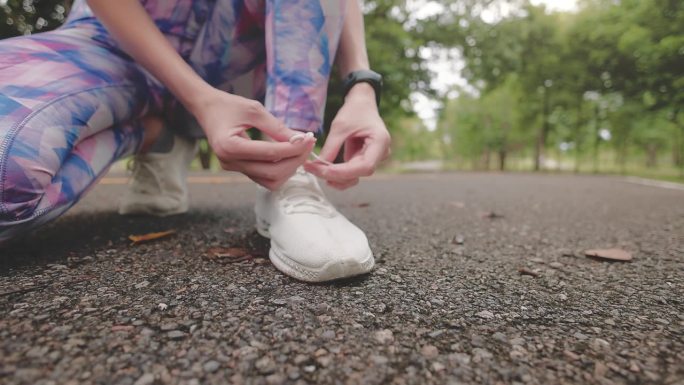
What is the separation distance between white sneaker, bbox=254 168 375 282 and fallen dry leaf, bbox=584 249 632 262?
2.27ft

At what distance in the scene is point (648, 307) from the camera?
0.68m

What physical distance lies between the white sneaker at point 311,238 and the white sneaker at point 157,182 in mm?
661

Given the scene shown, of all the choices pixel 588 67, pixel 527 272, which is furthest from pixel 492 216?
pixel 588 67

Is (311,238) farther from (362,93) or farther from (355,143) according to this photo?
(362,93)

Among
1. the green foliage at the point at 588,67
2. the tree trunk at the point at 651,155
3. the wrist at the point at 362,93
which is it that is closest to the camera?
the wrist at the point at 362,93

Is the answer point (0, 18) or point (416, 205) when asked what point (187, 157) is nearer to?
point (0, 18)

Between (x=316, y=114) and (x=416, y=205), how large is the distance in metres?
1.39

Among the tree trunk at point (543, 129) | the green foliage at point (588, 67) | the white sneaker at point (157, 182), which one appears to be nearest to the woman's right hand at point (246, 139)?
the white sneaker at point (157, 182)

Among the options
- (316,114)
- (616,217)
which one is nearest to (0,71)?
(316,114)

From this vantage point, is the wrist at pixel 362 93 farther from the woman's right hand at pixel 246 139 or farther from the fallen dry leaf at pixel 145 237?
the fallen dry leaf at pixel 145 237

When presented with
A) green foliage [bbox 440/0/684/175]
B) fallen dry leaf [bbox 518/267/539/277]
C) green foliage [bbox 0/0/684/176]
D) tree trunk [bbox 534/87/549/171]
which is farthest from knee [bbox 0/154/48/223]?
tree trunk [bbox 534/87/549/171]

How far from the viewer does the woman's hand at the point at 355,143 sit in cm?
86

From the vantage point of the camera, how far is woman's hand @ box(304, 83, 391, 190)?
2.82 ft

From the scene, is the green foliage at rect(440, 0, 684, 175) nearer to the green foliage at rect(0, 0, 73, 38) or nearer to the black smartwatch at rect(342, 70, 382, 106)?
the black smartwatch at rect(342, 70, 382, 106)
